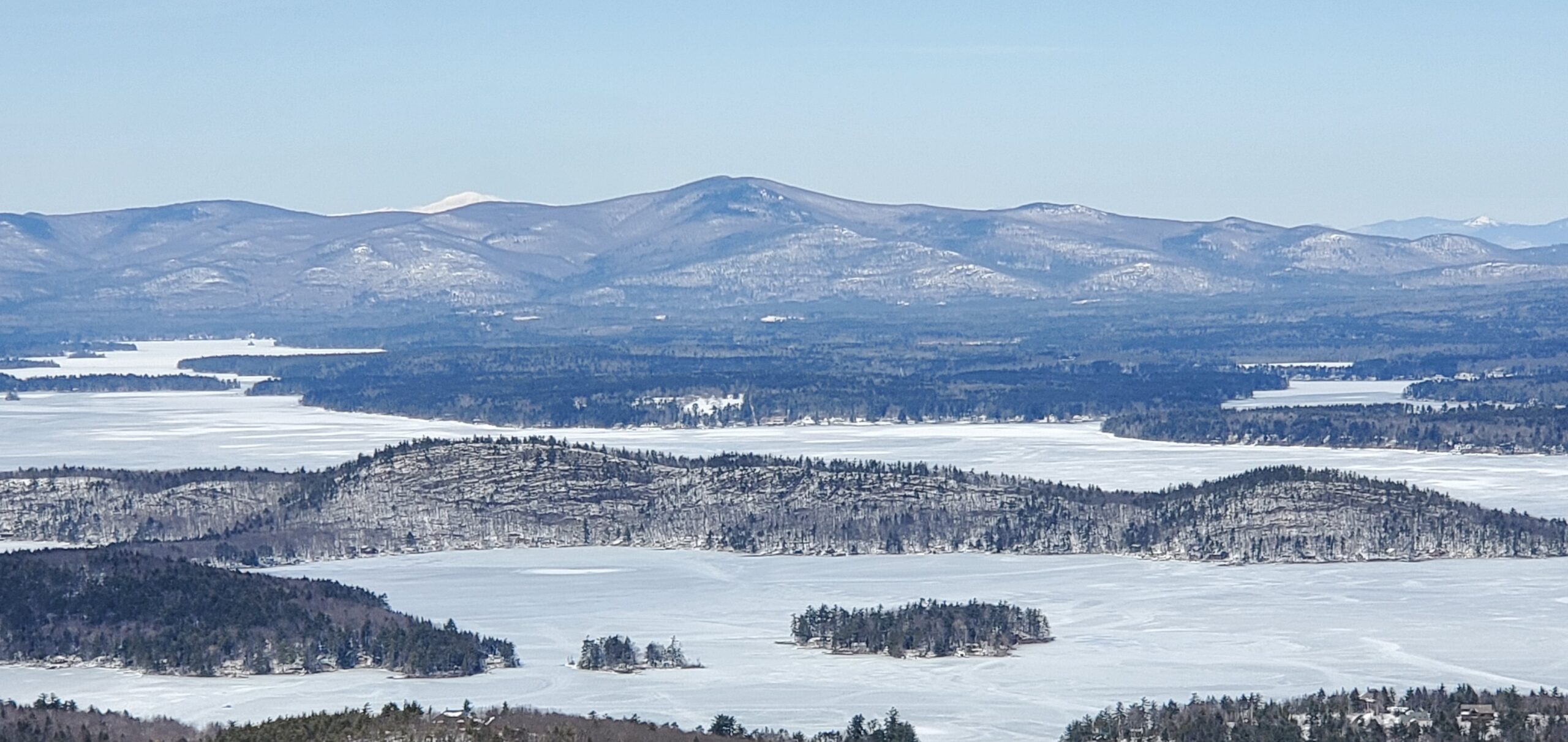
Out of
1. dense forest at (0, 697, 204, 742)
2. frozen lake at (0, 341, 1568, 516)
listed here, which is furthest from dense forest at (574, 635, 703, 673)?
frozen lake at (0, 341, 1568, 516)

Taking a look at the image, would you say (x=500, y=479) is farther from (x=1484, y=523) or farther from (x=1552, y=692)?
(x=1552, y=692)

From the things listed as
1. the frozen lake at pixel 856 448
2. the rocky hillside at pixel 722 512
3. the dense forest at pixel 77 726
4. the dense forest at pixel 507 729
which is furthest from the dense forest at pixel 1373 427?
the dense forest at pixel 77 726

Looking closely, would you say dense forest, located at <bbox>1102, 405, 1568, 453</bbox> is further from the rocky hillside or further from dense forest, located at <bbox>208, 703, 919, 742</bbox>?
dense forest, located at <bbox>208, 703, 919, 742</bbox>

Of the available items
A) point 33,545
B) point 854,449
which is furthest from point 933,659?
point 854,449

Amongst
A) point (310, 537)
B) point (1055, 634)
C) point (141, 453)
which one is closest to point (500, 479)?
point (310, 537)

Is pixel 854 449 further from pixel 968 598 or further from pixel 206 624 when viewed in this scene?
pixel 206 624

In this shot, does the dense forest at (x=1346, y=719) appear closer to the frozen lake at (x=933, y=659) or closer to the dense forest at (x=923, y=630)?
the frozen lake at (x=933, y=659)
